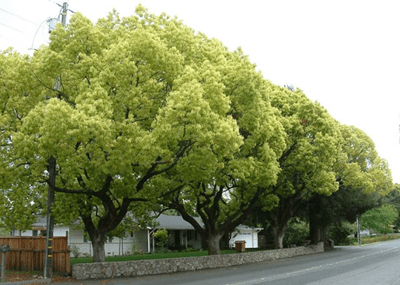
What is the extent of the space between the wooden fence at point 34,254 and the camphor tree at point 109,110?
1711 mm

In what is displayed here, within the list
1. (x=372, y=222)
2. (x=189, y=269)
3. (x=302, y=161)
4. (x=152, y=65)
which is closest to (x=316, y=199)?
(x=302, y=161)

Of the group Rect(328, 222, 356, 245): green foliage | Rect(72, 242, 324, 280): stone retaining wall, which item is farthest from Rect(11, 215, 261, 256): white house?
Rect(328, 222, 356, 245): green foliage

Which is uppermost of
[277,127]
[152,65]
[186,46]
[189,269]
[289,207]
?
[186,46]

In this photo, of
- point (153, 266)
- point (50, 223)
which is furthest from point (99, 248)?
point (50, 223)

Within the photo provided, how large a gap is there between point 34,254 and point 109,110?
889 centimetres

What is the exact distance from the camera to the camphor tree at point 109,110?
1658 cm

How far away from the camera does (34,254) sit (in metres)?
20.8

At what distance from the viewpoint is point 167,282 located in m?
17.7

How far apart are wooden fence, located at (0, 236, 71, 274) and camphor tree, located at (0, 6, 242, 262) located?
1.71 metres

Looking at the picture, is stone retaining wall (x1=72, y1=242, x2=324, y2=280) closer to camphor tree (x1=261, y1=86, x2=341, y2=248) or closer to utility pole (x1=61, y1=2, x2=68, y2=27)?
camphor tree (x1=261, y1=86, x2=341, y2=248)

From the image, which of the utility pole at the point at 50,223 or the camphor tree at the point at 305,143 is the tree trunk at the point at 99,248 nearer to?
the utility pole at the point at 50,223

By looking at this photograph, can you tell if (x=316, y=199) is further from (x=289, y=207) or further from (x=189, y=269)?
(x=189, y=269)

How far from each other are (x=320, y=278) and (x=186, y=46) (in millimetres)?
12077

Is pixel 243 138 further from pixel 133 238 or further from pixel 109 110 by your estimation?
pixel 133 238
